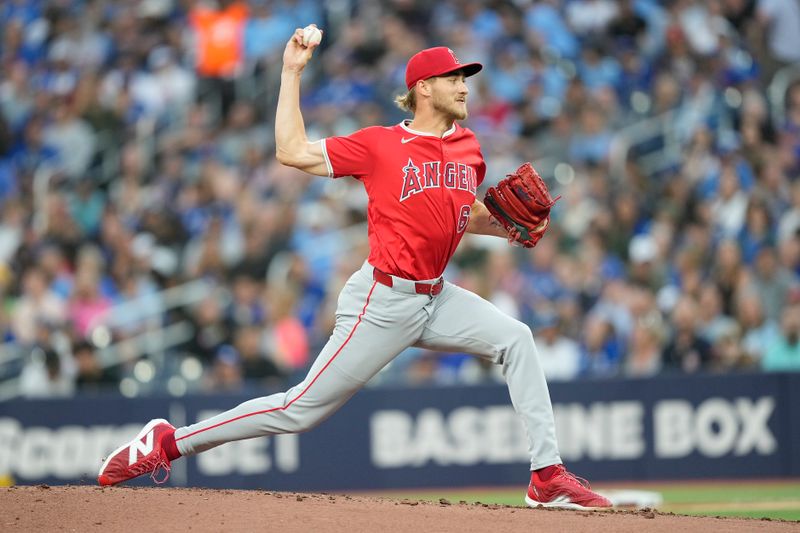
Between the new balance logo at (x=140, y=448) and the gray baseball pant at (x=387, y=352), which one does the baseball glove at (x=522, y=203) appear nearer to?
the gray baseball pant at (x=387, y=352)

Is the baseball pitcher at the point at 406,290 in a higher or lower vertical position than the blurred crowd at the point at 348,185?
lower

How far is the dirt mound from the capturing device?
5184mm

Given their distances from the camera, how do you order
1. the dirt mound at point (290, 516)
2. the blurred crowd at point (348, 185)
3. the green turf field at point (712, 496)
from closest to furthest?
the dirt mound at point (290, 516) < the green turf field at point (712, 496) < the blurred crowd at point (348, 185)

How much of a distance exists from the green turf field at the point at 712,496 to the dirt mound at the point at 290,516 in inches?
119

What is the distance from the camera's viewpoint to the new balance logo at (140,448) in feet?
19.2

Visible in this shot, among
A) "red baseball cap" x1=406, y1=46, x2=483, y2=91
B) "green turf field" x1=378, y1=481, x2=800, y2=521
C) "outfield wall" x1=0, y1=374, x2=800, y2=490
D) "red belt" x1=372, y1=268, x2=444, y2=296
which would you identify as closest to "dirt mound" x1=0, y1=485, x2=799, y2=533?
"red belt" x1=372, y1=268, x2=444, y2=296

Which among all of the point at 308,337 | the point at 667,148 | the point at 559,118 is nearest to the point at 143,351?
the point at 308,337

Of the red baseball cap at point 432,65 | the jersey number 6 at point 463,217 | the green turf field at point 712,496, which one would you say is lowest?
the green turf field at point 712,496

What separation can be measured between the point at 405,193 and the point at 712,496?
5509mm

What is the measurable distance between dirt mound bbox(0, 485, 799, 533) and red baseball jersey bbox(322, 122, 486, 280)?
1086mm

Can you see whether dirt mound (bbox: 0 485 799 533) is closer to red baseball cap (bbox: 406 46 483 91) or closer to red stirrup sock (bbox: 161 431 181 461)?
red stirrup sock (bbox: 161 431 181 461)

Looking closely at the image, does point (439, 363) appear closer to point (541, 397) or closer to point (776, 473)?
point (776, 473)

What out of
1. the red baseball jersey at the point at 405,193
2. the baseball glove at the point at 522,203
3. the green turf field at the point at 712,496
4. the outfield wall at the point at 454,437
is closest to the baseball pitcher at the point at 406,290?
the red baseball jersey at the point at 405,193

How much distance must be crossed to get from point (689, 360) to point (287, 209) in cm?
404
